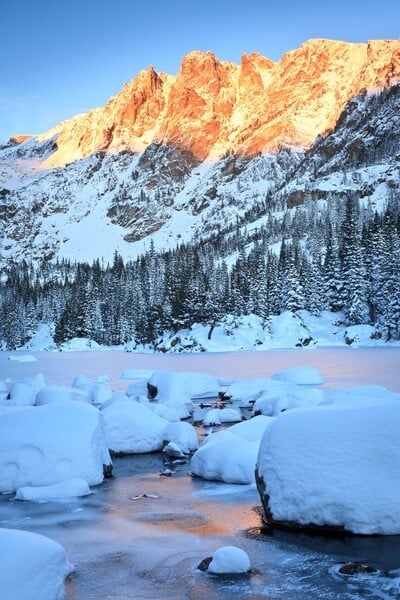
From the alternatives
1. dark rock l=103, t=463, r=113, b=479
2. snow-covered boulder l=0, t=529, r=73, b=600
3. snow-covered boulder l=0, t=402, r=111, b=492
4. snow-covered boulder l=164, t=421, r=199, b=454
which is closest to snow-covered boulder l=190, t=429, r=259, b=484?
dark rock l=103, t=463, r=113, b=479

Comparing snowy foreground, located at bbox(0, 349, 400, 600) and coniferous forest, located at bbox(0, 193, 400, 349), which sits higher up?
coniferous forest, located at bbox(0, 193, 400, 349)

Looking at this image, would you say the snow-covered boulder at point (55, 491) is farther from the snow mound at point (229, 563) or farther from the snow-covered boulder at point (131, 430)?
the snow mound at point (229, 563)

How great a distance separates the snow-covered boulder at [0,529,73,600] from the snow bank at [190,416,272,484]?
675 cm

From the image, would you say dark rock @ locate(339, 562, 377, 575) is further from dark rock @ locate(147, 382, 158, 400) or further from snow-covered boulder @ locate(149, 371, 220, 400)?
dark rock @ locate(147, 382, 158, 400)

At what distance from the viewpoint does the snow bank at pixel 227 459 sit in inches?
547

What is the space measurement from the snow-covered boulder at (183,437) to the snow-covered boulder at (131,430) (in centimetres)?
31

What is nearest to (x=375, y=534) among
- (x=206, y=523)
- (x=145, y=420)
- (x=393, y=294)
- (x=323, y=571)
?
(x=323, y=571)

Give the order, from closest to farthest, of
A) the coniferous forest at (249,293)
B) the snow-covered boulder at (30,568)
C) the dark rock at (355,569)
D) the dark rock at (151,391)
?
the snow-covered boulder at (30,568), the dark rock at (355,569), the dark rock at (151,391), the coniferous forest at (249,293)

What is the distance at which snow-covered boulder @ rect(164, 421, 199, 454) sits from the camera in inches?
694

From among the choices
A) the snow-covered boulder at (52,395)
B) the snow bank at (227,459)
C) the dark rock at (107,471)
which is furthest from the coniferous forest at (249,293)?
the dark rock at (107,471)

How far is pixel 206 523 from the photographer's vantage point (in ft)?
36.2

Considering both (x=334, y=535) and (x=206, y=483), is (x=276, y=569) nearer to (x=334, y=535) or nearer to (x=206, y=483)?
(x=334, y=535)

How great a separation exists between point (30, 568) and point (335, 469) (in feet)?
17.6

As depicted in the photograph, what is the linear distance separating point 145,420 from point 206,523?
24.1 ft
